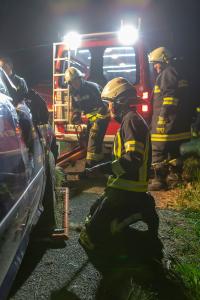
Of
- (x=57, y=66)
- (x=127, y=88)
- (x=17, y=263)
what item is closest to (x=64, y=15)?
(x=57, y=66)

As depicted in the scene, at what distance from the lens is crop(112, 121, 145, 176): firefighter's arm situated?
3.09 m

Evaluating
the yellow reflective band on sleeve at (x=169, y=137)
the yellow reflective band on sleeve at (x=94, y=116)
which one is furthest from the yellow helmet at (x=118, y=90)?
the yellow reflective band on sleeve at (x=94, y=116)

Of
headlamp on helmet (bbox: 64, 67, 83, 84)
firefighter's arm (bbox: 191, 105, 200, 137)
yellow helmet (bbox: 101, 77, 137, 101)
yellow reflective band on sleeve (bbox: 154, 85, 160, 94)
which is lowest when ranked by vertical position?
firefighter's arm (bbox: 191, 105, 200, 137)

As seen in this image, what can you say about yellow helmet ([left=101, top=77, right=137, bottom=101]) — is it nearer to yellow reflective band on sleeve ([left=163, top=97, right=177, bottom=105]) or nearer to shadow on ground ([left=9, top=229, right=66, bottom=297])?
shadow on ground ([left=9, top=229, right=66, bottom=297])

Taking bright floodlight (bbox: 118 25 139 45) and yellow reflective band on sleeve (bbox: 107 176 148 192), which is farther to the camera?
bright floodlight (bbox: 118 25 139 45)

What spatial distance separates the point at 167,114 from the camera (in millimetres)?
6230

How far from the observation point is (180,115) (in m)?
6.31

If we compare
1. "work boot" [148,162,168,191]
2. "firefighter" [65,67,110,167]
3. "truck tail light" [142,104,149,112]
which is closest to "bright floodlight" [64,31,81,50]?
"firefighter" [65,67,110,167]

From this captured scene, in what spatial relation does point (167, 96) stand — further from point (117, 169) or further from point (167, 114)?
point (117, 169)

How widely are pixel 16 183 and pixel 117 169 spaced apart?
0.99 meters

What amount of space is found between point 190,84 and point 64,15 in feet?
46.0

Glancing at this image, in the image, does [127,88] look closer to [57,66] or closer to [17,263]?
[17,263]

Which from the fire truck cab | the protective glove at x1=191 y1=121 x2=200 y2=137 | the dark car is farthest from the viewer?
the protective glove at x1=191 y1=121 x2=200 y2=137

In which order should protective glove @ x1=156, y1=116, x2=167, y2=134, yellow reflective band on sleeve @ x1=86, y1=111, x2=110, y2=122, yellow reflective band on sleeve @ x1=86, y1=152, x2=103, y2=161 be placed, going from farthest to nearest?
yellow reflective band on sleeve @ x1=86, y1=111, x2=110, y2=122, yellow reflective band on sleeve @ x1=86, y1=152, x2=103, y2=161, protective glove @ x1=156, y1=116, x2=167, y2=134
